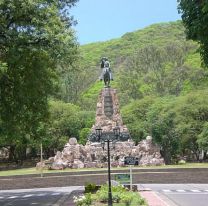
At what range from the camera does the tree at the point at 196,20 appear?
1125 cm

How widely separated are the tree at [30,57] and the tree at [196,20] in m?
10.7

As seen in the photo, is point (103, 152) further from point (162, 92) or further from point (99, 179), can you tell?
point (162, 92)

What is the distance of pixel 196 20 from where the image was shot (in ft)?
37.9

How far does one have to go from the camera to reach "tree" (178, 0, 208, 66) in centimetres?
1125

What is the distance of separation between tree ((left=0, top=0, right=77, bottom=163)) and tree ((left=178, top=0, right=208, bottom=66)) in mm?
10713

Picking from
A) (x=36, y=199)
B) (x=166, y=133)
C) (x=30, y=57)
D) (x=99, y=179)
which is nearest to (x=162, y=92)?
(x=166, y=133)

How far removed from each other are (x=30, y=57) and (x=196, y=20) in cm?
1496

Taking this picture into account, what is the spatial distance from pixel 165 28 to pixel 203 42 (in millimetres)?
160875

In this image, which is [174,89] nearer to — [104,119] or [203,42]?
[104,119]

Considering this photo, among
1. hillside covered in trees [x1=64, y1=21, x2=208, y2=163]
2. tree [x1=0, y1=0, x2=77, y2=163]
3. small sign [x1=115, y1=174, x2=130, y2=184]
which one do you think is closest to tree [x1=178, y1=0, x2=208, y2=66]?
tree [x1=0, y1=0, x2=77, y2=163]

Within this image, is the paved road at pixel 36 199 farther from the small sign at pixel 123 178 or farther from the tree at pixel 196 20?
the tree at pixel 196 20

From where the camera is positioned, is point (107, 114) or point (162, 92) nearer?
point (107, 114)

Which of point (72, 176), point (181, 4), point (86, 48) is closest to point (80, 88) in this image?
point (72, 176)

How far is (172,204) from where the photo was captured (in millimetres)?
22609
